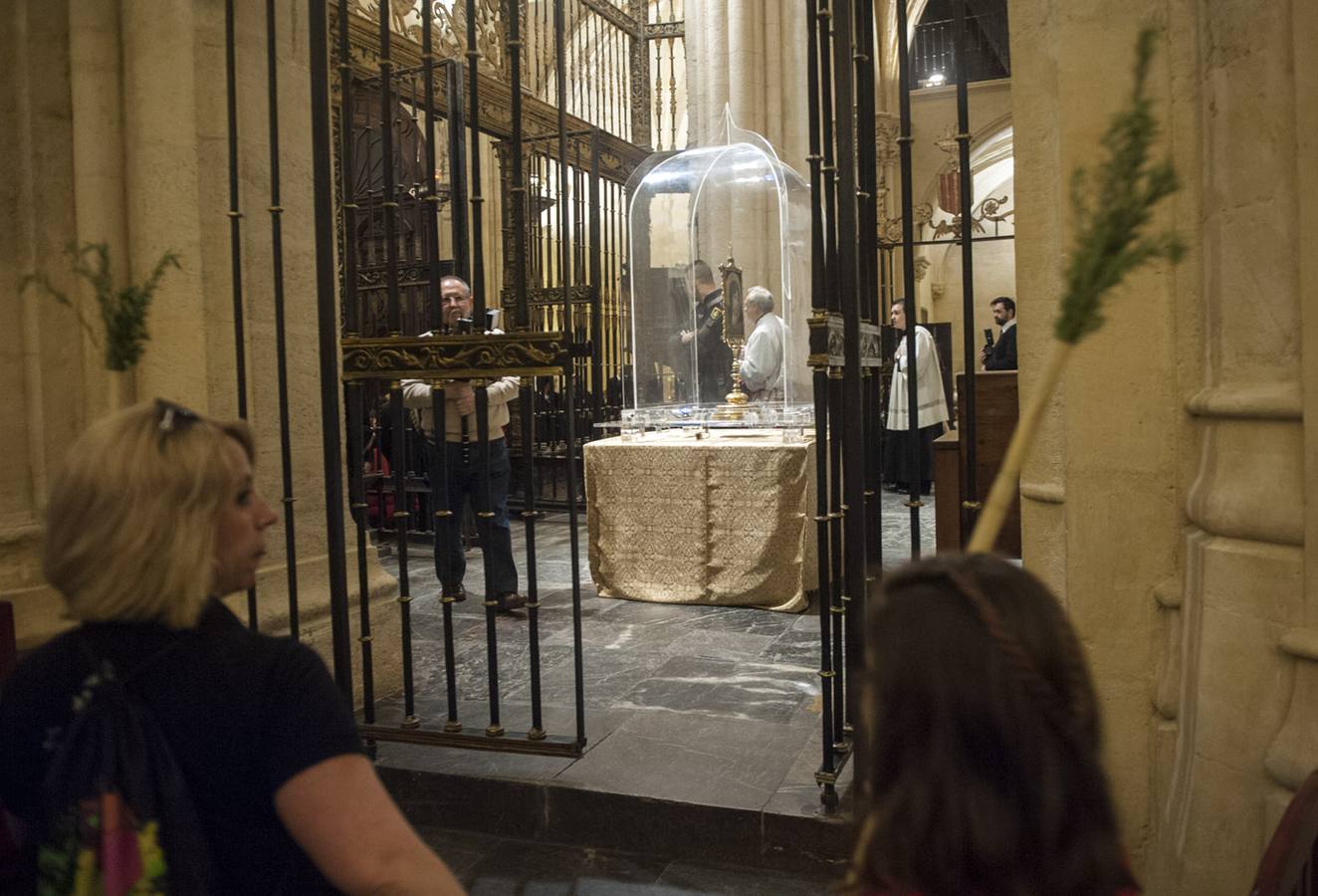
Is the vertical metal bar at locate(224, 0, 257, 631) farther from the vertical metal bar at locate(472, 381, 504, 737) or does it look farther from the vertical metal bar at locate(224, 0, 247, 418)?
the vertical metal bar at locate(472, 381, 504, 737)

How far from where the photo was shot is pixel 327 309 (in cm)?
317

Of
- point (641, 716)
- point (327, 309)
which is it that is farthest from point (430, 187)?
point (641, 716)

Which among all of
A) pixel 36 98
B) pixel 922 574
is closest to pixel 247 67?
pixel 36 98

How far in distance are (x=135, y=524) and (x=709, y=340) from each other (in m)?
6.29

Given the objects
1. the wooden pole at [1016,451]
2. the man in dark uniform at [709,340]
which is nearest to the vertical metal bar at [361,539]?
the wooden pole at [1016,451]

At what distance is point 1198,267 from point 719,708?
2161 millimetres

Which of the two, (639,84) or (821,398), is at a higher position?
(639,84)

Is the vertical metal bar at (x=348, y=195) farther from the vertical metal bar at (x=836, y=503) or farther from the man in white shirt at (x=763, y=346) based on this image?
the man in white shirt at (x=763, y=346)

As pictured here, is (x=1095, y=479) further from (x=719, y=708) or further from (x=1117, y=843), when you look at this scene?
(x=719, y=708)

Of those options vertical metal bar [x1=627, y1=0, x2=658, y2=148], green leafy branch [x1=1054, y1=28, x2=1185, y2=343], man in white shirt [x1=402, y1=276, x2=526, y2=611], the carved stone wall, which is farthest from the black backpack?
vertical metal bar [x1=627, y1=0, x2=658, y2=148]

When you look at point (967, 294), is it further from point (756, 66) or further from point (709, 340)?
point (756, 66)

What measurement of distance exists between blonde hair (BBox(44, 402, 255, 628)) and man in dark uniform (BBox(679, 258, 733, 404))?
5.97 meters

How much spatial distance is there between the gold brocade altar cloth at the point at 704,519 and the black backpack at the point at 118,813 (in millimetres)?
4170

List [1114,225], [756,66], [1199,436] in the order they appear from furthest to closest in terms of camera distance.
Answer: [756,66], [1199,436], [1114,225]
